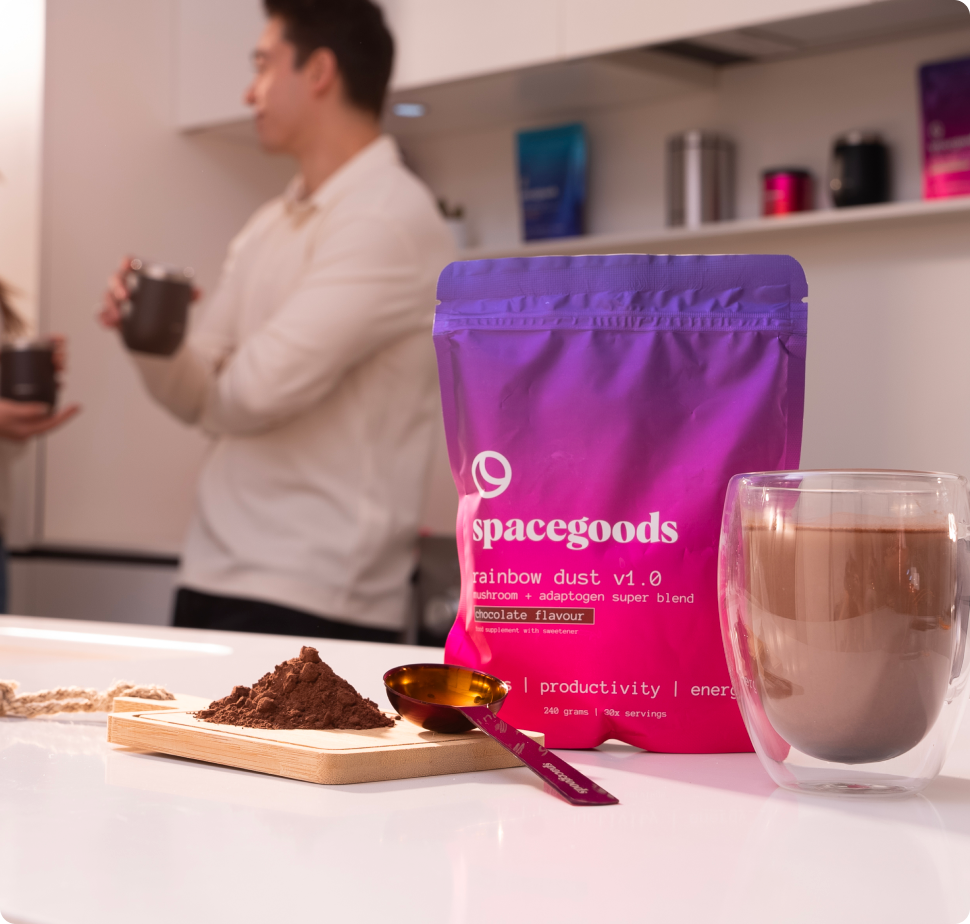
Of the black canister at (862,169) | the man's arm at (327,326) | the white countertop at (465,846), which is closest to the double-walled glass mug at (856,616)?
the white countertop at (465,846)

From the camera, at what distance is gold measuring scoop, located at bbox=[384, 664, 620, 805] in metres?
0.47

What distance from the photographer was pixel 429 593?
2.03 metres

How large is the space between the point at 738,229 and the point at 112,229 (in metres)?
1.39

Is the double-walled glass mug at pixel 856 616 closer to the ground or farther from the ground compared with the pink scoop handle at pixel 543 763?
farther from the ground

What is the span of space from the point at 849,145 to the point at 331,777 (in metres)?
2.00

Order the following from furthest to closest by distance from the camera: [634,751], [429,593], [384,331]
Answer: [429,593]
[384,331]
[634,751]

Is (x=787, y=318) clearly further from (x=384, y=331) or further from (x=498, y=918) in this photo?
(x=384, y=331)

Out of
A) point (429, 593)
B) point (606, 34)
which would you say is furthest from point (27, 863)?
point (606, 34)

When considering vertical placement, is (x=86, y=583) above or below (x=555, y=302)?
below

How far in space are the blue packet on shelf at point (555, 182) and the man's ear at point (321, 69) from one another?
0.92m

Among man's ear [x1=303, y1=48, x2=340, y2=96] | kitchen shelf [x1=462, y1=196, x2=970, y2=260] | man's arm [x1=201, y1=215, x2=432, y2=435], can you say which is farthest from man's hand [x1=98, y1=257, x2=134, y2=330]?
kitchen shelf [x1=462, y1=196, x2=970, y2=260]

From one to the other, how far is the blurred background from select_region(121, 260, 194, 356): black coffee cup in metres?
0.61

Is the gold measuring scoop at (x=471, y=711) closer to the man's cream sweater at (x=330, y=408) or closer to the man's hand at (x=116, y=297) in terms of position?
the man's cream sweater at (x=330, y=408)

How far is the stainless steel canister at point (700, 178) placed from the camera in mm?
2406
